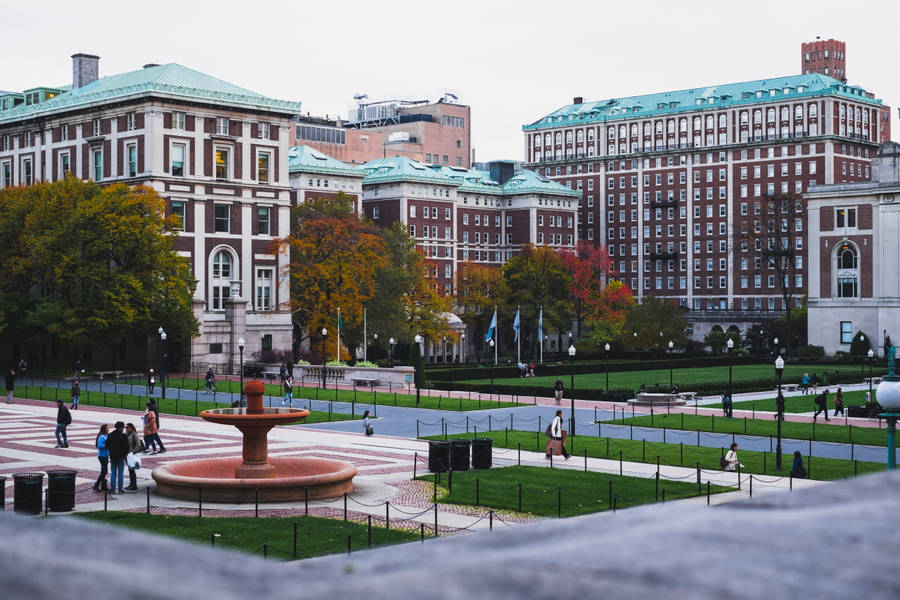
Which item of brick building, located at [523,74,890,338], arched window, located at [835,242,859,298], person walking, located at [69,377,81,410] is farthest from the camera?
brick building, located at [523,74,890,338]

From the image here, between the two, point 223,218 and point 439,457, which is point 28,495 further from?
point 223,218

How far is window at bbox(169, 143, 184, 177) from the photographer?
8669 centimetres

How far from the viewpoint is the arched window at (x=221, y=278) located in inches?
3494

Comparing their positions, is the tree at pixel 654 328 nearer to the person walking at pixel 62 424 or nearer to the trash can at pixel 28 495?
the person walking at pixel 62 424

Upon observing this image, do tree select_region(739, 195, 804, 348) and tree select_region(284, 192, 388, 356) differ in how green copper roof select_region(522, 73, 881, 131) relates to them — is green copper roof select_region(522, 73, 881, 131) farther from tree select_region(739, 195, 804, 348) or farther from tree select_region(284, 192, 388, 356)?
tree select_region(284, 192, 388, 356)

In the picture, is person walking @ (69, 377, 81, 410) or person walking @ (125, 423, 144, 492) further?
person walking @ (69, 377, 81, 410)

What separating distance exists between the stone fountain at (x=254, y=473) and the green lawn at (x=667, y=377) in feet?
118

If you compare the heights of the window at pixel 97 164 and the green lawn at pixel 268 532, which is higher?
the window at pixel 97 164

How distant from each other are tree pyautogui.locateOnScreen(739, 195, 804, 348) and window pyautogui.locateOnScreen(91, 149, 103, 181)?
237ft

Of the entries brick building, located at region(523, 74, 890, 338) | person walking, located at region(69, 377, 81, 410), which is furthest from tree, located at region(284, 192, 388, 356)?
brick building, located at region(523, 74, 890, 338)

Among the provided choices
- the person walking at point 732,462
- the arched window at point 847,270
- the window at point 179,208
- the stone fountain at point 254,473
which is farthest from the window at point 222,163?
the person walking at point 732,462

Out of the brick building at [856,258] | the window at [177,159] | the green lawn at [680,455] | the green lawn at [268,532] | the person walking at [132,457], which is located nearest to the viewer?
the green lawn at [268,532]

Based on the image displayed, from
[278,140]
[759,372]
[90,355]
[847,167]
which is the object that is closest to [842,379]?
[759,372]

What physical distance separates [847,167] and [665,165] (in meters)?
24.2
